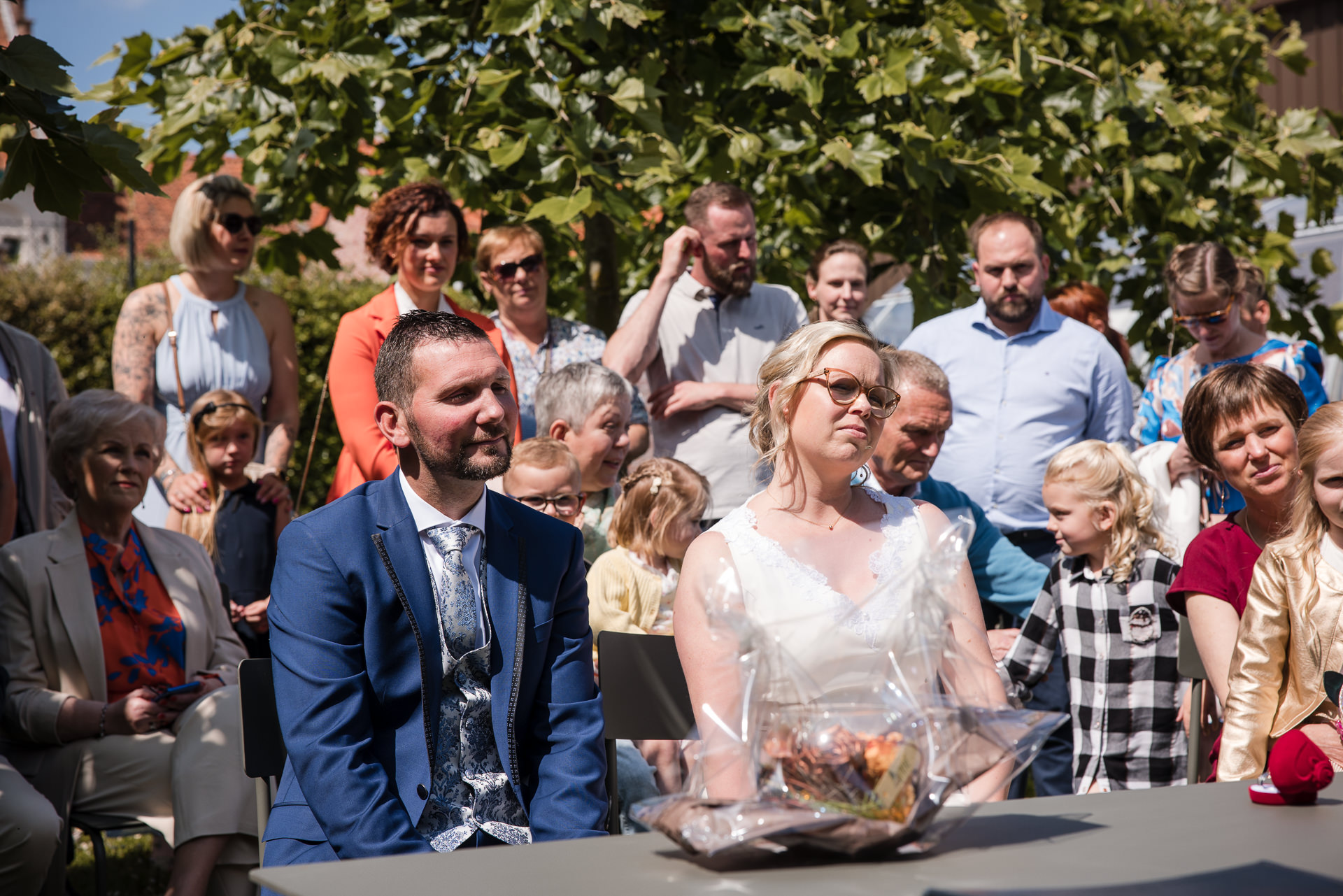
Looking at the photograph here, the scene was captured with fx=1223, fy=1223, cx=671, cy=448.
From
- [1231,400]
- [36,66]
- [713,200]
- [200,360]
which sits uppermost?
[713,200]

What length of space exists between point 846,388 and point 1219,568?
4.45 ft

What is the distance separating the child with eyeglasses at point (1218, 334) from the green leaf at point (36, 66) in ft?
13.1

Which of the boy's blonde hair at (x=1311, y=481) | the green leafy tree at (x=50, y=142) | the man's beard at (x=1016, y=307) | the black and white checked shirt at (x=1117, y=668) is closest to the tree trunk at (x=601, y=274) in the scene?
the man's beard at (x=1016, y=307)

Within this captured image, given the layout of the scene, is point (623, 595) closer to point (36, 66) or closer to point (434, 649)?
point (434, 649)

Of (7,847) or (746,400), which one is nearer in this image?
(7,847)

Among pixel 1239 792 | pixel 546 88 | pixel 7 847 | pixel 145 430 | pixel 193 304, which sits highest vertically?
pixel 546 88

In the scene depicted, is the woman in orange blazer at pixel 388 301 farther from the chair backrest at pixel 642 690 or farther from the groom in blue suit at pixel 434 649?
the groom in blue suit at pixel 434 649

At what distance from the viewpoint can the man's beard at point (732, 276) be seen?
16.7 ft

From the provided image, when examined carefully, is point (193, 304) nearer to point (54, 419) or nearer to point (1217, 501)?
point (54, 419)

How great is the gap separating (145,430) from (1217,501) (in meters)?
3.89

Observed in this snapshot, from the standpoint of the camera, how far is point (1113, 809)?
181 centimetres

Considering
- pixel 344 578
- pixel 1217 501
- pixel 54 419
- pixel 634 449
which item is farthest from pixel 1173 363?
pixel 54 419

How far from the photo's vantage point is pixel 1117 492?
12.9 feet

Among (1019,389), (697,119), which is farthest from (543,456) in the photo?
(697,119)
